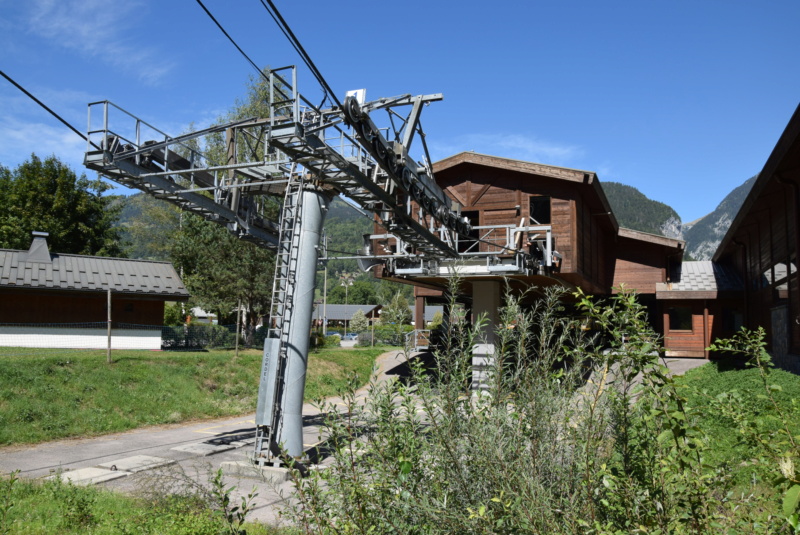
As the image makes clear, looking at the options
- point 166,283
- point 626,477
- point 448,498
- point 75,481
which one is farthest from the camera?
point 166,283

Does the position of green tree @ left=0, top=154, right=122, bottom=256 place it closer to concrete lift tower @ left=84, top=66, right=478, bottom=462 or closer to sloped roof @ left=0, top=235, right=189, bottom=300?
sloped roof @ left=0, top=235, right=189, bottom=300

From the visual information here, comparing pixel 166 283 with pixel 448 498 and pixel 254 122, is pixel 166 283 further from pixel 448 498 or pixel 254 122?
pixel 448 498

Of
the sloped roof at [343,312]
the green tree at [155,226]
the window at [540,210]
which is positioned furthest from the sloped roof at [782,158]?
the sloped roof at [343,312]

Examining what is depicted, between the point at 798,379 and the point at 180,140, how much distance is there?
1316 centimetres

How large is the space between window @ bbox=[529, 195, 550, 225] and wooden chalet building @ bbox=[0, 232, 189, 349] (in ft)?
48.0

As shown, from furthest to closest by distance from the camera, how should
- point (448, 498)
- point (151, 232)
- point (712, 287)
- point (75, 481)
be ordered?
1. point (151, 232)
2. point (712, 287)
3. point (75, 481)
4. point (448, 498)

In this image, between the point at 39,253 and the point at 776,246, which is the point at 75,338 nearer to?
the point at 39,253

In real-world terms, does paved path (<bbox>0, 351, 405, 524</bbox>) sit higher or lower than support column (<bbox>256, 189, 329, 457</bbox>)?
lower

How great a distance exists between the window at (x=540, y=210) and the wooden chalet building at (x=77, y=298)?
1464 cm

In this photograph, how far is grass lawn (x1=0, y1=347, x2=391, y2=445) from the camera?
14.2 m

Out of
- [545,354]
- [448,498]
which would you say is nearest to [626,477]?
[448,498]

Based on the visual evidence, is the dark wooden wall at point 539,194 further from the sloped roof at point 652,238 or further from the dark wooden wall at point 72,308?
the dark wooden wall at point 72,308

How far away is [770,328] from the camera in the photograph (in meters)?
19.8

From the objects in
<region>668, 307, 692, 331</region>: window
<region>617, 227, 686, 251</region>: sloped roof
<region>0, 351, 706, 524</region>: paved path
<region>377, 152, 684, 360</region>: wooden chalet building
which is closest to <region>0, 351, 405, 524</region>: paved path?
<region>0, 351, 706, 524</region>: paved path
